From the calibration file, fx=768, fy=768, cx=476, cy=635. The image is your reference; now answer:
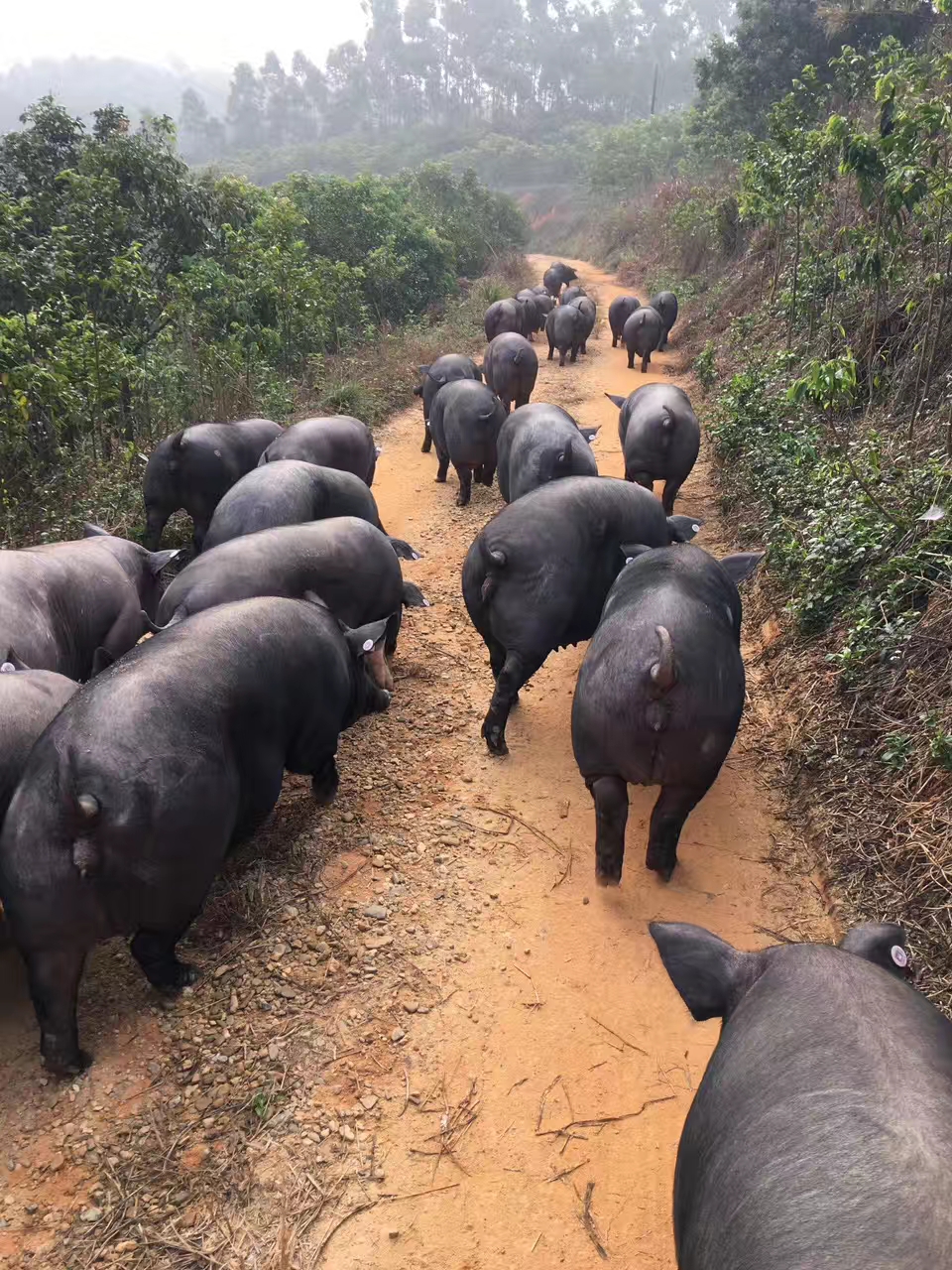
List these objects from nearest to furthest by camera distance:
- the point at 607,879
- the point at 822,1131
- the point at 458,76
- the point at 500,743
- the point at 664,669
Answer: the point at 822,1131, the point at 664,669, the point at 607,879, the point at 500,743, the point at 458,76

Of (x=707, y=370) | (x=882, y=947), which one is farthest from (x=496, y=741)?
(x=707, y=370)

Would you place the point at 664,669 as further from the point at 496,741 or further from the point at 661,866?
the point at 496,741

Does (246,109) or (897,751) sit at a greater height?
(246,109)

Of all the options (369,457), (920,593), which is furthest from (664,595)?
(369,457)

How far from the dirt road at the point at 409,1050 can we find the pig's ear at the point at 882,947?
1345mm

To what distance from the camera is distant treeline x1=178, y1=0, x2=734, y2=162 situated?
7519 centimetres

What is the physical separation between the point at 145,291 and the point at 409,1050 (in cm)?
1015

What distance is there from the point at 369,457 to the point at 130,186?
7579 millimetres

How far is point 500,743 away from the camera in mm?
5164

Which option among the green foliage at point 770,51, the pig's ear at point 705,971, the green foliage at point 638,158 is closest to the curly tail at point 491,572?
the pig's ear at point 705,971

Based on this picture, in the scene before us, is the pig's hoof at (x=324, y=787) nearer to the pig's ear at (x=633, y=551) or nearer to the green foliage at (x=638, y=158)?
the pig's ear at (x=633, y=551)

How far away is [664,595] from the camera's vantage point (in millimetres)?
4008

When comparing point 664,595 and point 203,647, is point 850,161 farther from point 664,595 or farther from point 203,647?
point 203,647

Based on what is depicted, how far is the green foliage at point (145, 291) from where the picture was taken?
7.31 metres
